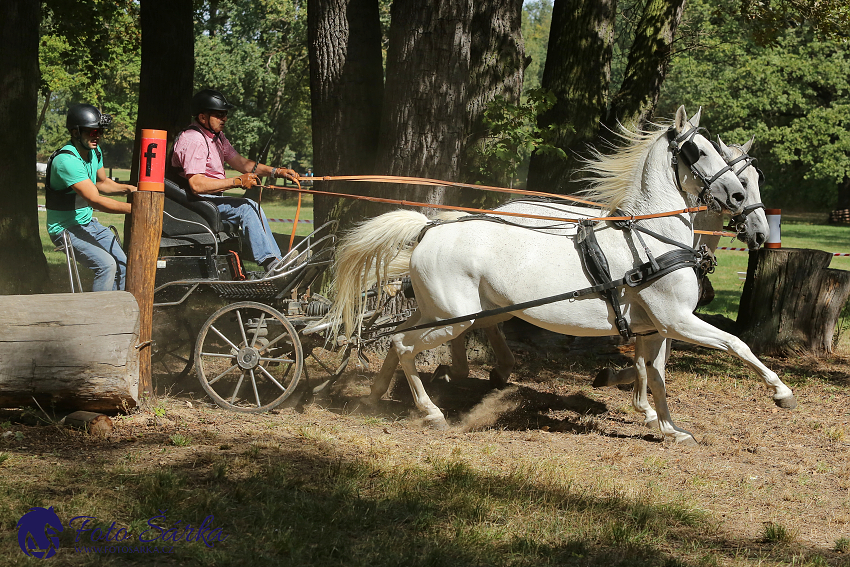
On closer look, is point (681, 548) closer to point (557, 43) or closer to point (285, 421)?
point (285, 421)

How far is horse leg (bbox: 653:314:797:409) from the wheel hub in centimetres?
304

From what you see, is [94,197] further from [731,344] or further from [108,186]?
[731,344]

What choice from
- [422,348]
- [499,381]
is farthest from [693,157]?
[499,381]

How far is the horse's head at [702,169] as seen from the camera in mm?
5262

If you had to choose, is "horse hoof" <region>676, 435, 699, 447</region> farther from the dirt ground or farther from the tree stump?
the tree stump

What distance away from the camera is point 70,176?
19.3 ft

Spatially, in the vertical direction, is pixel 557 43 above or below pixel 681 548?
above

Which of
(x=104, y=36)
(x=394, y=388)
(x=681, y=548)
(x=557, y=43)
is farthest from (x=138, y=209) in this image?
(x=104, y=36)

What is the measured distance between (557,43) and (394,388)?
466 centimetres

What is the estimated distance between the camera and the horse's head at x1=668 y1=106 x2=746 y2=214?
5.26 m

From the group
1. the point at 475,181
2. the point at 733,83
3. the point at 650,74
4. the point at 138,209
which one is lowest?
the point at 138,209

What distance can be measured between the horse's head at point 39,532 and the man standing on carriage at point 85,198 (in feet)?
9.14

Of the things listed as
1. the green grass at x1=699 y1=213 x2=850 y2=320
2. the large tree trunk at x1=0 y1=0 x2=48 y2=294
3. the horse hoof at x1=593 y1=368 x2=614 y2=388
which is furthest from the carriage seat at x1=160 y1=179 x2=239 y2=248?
the green grass at x1=699 y1=213 x2=850 y2=320

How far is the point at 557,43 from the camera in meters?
9.09
